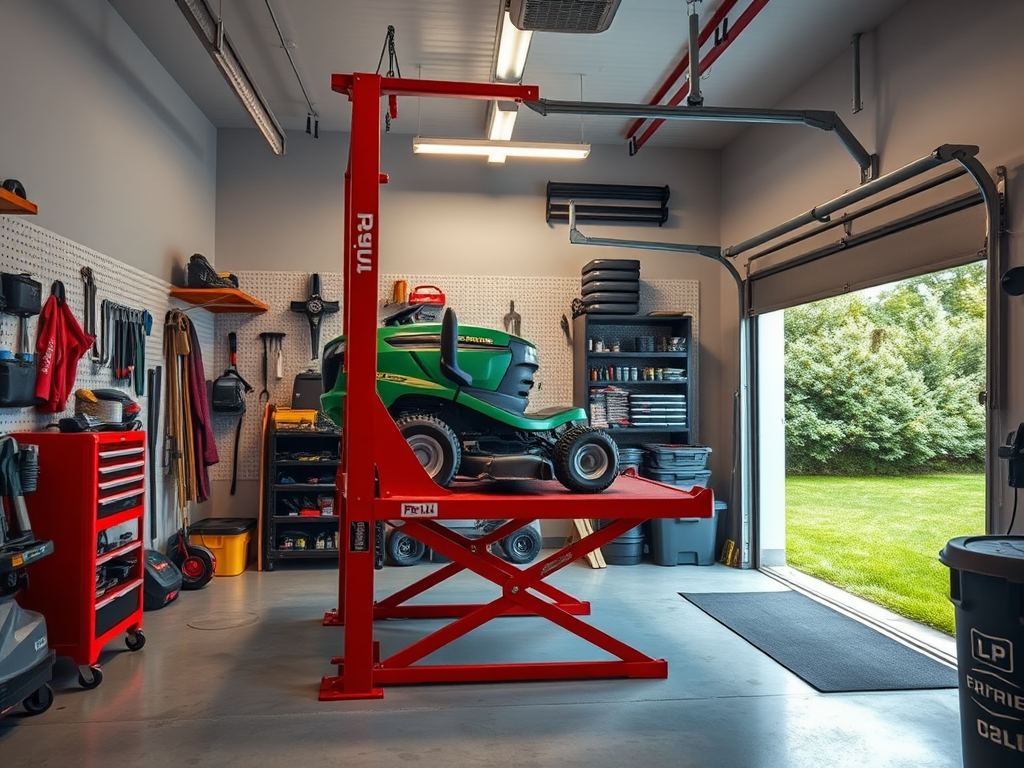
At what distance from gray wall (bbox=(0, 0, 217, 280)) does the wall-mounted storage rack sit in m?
3.10

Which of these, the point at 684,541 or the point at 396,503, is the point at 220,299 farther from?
the point at 684,541

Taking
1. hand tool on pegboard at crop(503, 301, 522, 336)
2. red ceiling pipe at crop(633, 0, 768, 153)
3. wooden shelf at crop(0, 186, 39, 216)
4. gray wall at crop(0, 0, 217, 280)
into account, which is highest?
red ceiling pipe at crop(633, 0, 768, 153)

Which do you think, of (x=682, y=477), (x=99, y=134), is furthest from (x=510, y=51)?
(x=682, y=477)

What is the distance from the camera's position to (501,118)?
18.0 ft

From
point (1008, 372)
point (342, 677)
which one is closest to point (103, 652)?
point (342, 677)

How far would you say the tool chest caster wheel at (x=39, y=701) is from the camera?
119 inches

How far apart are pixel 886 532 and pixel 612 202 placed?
18.4 ft

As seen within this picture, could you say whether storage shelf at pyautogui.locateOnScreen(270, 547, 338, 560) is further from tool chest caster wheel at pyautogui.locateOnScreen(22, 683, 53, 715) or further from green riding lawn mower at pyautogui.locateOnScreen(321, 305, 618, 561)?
tool chest caster wheel at pyautogui.locateOnScreen(22, 683, 53, 715)

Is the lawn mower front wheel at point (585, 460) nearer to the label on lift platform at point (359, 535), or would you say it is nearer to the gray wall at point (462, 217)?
the label on lift platform at point (359, 535)

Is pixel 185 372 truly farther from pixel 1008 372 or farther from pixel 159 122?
pixel 1008 372

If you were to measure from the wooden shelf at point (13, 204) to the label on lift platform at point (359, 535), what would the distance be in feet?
6.42

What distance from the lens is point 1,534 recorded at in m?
2.98

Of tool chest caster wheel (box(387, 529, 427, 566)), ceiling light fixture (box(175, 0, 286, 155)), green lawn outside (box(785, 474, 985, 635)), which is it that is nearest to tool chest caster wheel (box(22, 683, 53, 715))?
tool chest caster wheel (box(387, 529, 427, 566))

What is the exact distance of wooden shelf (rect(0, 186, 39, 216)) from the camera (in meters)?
3.05
